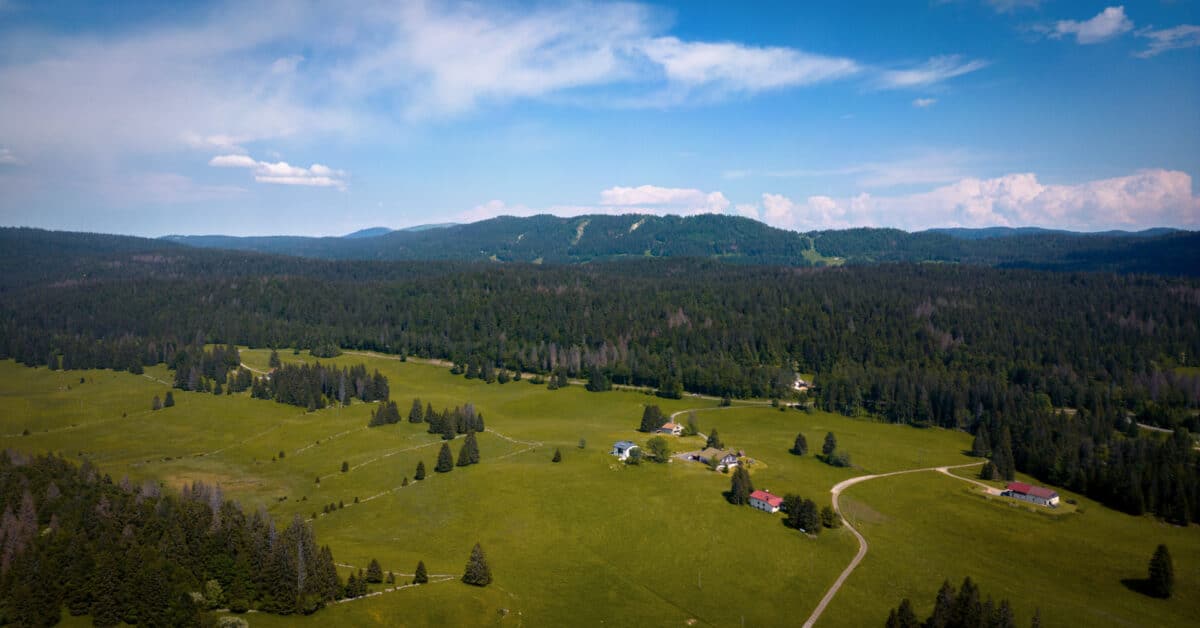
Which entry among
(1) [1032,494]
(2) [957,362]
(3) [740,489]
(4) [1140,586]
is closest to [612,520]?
(3) [740,489]

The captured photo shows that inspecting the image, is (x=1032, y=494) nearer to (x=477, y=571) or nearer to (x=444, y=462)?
(x=477, y=571)

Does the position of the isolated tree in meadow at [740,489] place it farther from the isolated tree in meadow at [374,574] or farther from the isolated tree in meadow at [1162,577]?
the isolated tree in meadow at [374,574]

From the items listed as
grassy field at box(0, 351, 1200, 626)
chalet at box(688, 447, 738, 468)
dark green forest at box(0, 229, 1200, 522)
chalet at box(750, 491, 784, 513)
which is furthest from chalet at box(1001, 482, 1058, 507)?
chalet at box(688, 447, 738, 468)

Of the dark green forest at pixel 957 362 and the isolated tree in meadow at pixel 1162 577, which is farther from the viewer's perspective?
the dark green forest at pixel 957 362

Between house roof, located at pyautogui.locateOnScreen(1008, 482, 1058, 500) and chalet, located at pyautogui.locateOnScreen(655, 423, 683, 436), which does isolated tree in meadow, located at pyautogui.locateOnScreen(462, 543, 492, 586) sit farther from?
house roof, located at pyautogui.locateOnScreen(1008, 482, 1058, 500)

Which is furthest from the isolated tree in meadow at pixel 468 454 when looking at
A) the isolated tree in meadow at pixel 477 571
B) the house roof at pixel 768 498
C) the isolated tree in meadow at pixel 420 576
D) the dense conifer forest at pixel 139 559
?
the house roof at pixel 768 498

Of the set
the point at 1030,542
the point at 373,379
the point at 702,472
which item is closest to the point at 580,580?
the point at 702,472
